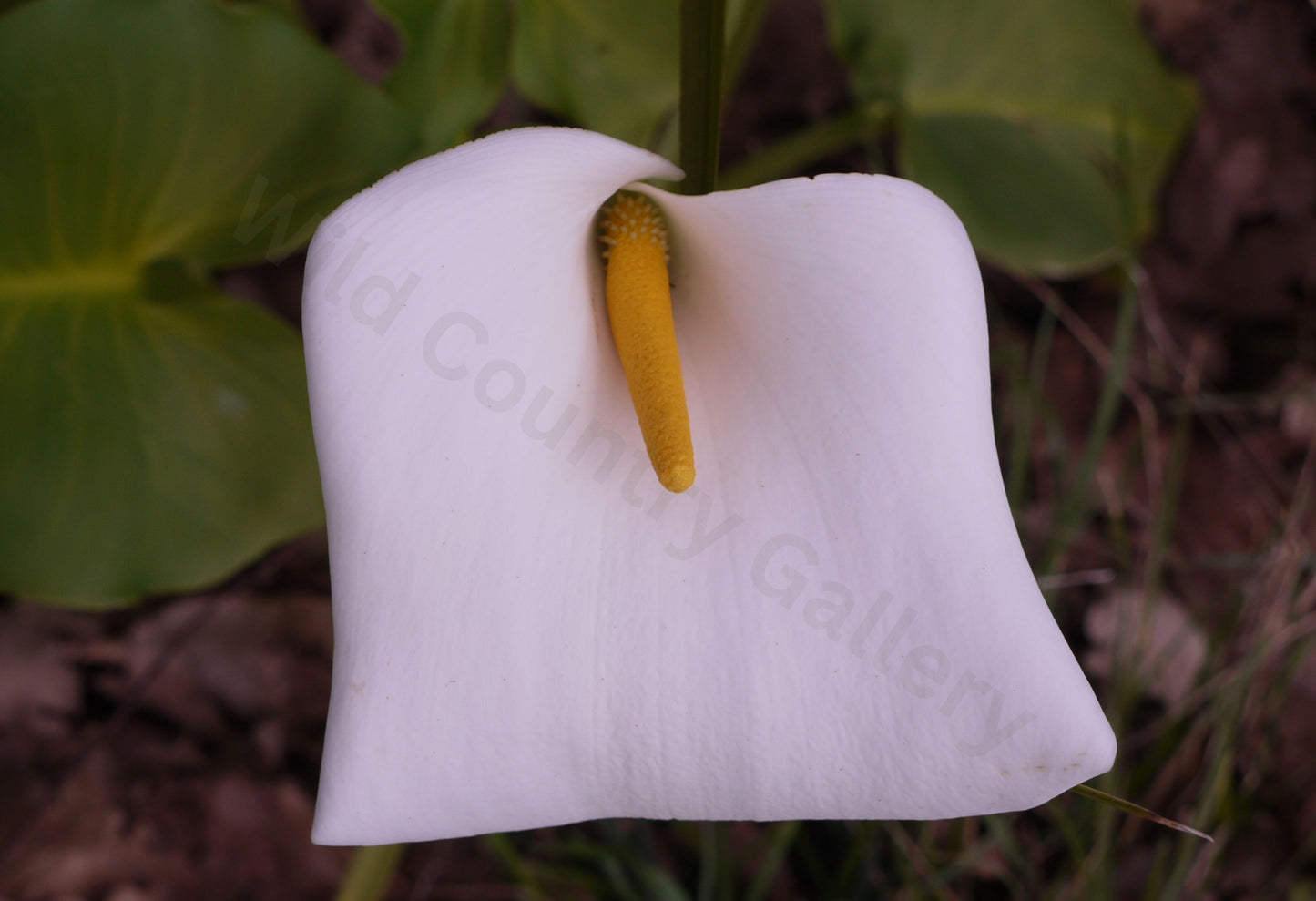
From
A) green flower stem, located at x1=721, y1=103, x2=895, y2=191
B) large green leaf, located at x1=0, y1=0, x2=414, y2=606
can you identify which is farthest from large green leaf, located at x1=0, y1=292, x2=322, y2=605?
green flower stem, located at x1=721, y1=103, x2=895, y2=191

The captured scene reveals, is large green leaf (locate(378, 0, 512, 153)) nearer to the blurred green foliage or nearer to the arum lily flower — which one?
the blurred green foliage

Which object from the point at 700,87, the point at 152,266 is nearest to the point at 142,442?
the point at 152,266

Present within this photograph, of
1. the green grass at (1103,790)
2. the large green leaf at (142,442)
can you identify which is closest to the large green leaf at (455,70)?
the large green leaf at (142,442)

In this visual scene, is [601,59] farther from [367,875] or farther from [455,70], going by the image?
[367,875]

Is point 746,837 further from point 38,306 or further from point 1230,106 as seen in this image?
point 1230,106

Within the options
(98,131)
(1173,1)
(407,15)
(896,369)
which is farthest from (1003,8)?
(98,131)

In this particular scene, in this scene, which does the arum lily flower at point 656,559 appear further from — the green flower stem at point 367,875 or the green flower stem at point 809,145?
the green flower stem at point 809,145
